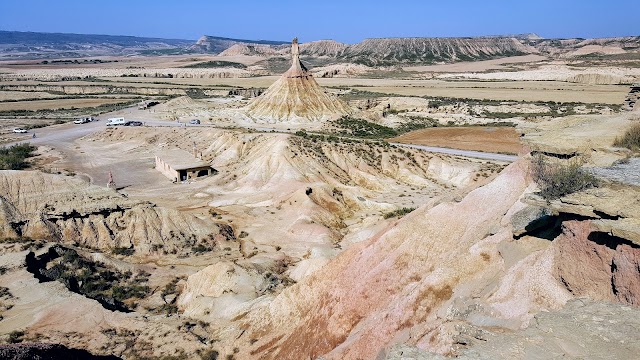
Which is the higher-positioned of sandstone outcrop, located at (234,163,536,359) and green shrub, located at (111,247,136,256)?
sandstone outcrop, located at (234,163,536,359)

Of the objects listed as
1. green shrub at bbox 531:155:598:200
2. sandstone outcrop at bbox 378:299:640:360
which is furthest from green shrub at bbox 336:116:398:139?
sandstone outcrop at bbox 378:299:640:360

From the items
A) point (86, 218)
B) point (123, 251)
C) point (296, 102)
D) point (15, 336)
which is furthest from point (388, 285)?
point (296, 102)

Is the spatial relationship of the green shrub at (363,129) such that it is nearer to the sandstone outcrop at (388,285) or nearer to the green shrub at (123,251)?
the green shrub at (123,251)

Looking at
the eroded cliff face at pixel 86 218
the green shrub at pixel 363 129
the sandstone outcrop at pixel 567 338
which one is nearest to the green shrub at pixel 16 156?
the eroded cliff face at pixel 86 218

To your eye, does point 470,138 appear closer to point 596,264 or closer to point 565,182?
point 565,182

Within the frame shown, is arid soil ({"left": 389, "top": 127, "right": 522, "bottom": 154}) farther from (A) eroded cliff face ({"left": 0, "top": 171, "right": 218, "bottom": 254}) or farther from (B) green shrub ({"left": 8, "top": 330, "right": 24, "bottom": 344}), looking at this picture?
(B) green shrub ({"left": 8, "top": 330, "right": 24, "bottom": 344})

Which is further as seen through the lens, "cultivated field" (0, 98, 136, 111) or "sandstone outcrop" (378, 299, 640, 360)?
"cultivated field" (0, 98, 136, 111)
